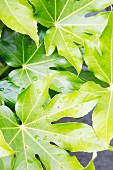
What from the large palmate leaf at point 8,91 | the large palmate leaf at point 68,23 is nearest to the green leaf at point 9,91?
the large palmate leaf at point 8,91

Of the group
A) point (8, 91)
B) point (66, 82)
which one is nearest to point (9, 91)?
point (8, 91)

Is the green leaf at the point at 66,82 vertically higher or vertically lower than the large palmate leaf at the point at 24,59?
lower

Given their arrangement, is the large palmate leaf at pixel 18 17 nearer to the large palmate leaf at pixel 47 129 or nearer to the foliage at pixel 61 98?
the foliage at pixel 61 98

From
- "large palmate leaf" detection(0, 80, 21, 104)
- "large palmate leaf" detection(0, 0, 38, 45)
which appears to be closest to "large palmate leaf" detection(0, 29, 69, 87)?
"large palmate leaf" detection(0, 80, 21, 104)

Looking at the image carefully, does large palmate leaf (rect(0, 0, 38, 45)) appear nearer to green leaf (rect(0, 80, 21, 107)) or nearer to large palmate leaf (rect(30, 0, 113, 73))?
large palmate leaf (rect(30, 0, 113, 73))

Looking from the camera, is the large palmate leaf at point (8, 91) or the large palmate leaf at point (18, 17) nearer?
the large palmate leaf at point (18, 17)

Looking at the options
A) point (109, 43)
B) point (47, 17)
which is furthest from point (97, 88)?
point (47, 17)
